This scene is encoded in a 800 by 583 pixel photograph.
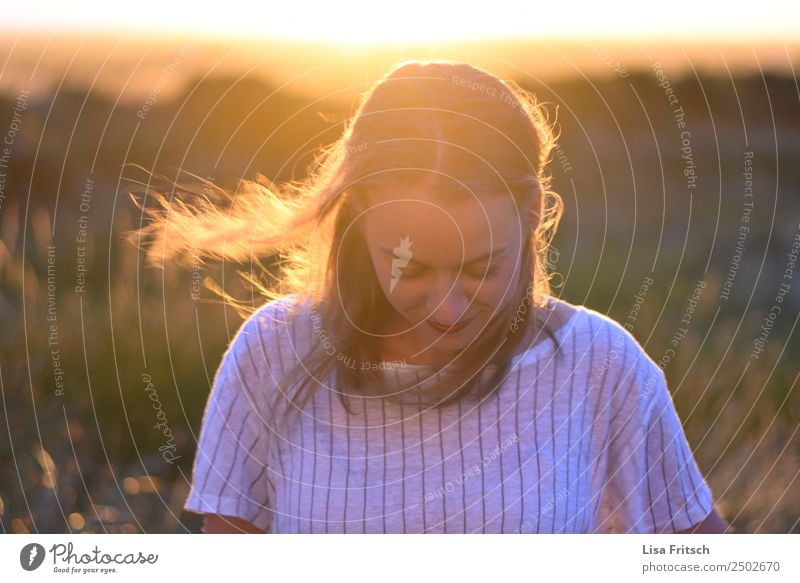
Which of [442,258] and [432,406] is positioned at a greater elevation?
[442,258]

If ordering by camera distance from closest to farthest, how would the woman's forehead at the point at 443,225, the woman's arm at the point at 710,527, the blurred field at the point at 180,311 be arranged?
the woman's forehead at the point at 443,225 → the woman's arm at the point at 710,527 → the blurred field at the point at 180,311

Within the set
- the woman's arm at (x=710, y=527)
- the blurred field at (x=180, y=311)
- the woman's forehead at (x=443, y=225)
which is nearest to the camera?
the woman's forehead at (x=443, y=225)

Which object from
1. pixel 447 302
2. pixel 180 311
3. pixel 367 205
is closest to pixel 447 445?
pixel 447 302

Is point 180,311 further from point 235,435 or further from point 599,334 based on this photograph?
point 599,334

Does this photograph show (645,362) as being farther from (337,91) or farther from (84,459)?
(84,459)

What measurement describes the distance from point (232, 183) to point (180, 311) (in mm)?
322

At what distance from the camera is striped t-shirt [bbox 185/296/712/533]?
3.35 feet

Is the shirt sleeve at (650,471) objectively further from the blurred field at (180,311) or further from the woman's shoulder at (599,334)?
the blurred field at (180,311)

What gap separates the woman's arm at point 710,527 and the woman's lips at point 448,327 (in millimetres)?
322

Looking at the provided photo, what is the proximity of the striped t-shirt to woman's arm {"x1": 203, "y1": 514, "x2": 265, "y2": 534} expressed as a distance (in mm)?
11

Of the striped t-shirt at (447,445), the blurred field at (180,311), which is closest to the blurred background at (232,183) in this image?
the blurred field at (180,311)

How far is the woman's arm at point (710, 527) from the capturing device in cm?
107

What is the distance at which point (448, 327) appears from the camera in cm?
103
